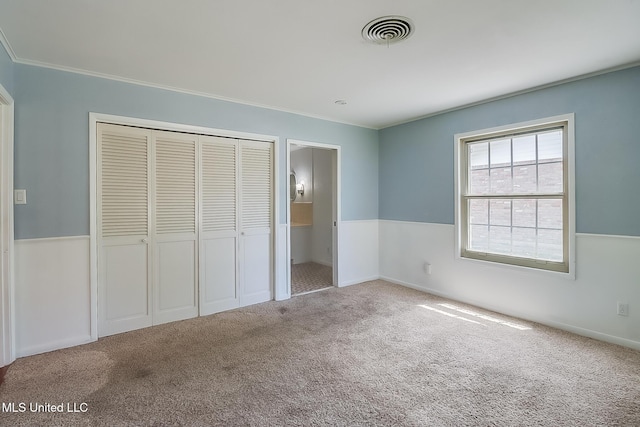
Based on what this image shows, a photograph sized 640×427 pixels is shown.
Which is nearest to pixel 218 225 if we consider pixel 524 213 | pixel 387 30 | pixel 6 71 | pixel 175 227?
pixel 175 227

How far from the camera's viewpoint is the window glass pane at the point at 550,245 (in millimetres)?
3109

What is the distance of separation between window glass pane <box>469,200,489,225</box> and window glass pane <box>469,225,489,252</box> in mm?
67

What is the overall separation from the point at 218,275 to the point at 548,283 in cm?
353

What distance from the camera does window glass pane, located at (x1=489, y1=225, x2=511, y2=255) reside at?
3.50m

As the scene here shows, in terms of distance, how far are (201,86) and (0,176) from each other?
1.77 meters

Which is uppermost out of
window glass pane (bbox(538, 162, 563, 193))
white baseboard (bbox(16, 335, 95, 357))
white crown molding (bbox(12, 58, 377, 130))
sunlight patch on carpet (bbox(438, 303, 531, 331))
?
white crown molding (bbox(12, 58, 377, 130))

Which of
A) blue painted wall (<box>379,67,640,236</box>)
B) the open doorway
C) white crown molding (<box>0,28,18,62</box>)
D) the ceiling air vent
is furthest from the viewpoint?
the open doorway

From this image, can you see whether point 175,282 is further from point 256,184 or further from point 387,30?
point 387,30

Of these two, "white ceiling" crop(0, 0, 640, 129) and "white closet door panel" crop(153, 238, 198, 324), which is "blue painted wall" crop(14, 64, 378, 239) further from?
"white closet door panel" crop(153, 238, 198, 324)

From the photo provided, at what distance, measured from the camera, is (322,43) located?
227 cm

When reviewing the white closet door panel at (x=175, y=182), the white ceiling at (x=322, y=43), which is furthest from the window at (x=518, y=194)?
the white closet door panel at (x=175, y=182)

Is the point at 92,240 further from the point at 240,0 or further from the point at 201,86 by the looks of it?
the point at 240,0

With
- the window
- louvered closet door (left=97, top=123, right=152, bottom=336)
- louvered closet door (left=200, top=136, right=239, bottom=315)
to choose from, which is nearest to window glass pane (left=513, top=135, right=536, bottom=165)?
the window

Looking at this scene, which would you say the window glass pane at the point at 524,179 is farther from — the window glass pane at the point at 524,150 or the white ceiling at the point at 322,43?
the white ceiling at the point at 322,43
